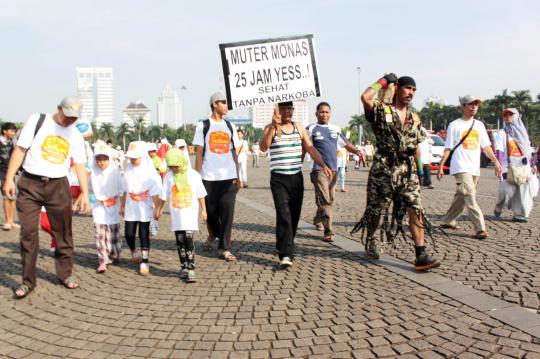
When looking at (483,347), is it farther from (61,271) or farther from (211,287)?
(61,271)

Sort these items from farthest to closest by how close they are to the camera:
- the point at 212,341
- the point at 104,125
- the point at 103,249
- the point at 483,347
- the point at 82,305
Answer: the point at 104,125
the point at 103,249
the point at 82,305
the point at 212,341
the point at 483,347

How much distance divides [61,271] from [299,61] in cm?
371

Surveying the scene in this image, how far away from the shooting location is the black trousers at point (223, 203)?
5.55m

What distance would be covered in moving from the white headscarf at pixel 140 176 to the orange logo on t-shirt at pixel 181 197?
460 mm

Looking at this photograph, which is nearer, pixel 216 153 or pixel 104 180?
pixel 104 180

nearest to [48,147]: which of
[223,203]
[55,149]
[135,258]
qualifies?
[55,149]

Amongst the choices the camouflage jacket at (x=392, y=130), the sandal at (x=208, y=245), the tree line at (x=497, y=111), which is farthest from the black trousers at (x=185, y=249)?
the tree line at (x=497, y=111)

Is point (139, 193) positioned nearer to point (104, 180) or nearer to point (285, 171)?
point (104, 180)

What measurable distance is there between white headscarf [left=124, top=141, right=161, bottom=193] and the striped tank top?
142 cm

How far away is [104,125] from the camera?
114m

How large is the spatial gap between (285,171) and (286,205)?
40 cm

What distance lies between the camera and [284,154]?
16.8ft

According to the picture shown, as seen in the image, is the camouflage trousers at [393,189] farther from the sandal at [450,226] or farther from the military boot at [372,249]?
the sandal at [450,226]

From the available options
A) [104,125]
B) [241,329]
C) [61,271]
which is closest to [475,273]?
[241,329]
